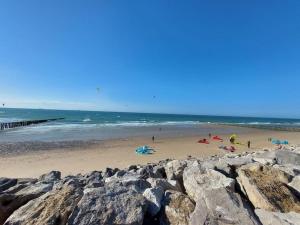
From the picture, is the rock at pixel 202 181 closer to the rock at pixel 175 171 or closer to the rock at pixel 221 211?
the rock at pixel 175 171

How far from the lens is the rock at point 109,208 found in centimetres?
261

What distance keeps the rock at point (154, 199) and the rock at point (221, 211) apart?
24.3 inches

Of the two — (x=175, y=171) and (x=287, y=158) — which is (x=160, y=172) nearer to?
(x=175, y=171)

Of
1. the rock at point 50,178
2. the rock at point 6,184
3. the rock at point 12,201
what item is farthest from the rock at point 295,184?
the rock at point 6,184

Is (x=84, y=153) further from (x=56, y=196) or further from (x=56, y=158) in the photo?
(x=56, y=196)

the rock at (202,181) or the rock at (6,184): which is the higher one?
the rock at (202,181)

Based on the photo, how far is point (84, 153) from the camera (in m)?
13.5

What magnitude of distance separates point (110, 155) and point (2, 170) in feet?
18.1

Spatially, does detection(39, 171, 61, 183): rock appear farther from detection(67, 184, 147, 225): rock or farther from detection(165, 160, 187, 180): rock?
detection(165, 160, 187, 180): rock

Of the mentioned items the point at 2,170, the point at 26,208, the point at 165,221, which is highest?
the point at 26,208

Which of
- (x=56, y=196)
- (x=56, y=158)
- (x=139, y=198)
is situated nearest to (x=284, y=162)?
(x=139, y=198)

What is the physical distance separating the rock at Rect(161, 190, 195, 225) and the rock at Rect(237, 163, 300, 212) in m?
1.07

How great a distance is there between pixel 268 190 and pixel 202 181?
3.70 feet

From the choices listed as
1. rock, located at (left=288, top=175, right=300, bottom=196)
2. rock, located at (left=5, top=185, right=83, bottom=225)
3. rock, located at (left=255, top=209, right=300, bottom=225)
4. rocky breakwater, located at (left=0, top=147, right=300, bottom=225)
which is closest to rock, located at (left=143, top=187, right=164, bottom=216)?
rocky breakwater, located at (left=0, top=147, right=300, bottom=225)
